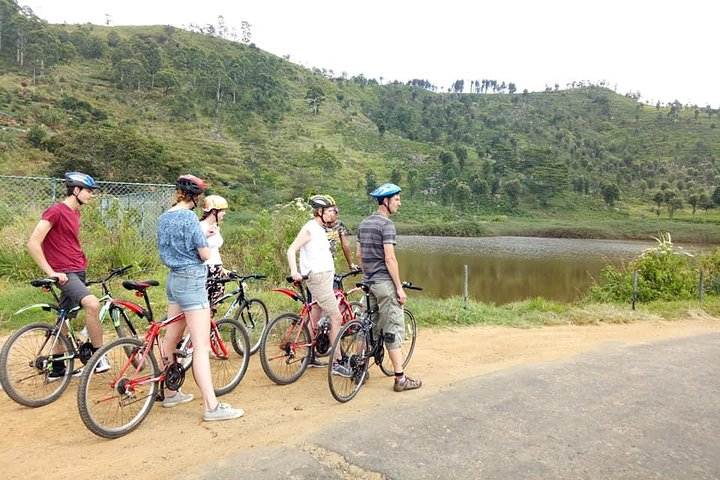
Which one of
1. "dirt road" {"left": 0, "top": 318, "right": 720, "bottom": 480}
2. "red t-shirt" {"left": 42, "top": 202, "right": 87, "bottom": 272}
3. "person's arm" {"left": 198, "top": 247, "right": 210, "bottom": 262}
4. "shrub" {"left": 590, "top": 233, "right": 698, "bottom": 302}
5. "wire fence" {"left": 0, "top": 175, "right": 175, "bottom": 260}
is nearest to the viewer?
"dirt road" {"left": 0, "top": 318, "right": 720, "bottom": 480}

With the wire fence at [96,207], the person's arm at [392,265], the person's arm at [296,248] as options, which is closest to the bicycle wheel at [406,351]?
the person's arm at [392,265]

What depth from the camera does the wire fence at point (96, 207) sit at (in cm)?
873

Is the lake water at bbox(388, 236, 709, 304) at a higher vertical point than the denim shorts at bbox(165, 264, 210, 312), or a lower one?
lower

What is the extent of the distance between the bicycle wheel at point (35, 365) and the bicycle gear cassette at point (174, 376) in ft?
3.21

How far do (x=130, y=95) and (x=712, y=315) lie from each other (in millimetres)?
76589

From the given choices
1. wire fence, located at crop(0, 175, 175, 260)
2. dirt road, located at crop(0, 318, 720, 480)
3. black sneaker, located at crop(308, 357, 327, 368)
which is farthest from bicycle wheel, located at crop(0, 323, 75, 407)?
wire fence, located at crop(0, 175, 175, 260)

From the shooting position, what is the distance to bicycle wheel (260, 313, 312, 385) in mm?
4191

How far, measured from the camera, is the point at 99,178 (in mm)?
30016

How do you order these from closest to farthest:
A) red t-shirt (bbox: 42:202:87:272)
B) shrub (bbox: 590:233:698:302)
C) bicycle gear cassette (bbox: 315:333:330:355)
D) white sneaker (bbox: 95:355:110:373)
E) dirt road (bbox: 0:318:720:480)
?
dirt road (bbox: 0:318:720:480) < white sneaker (bbox: 95:355:110:373) < red t-shirt (bbox: 42:202:87:272) < bicycle gear cassette (bbox: 315:333:330:355) < shrub (bbox: 590:233:698:302)

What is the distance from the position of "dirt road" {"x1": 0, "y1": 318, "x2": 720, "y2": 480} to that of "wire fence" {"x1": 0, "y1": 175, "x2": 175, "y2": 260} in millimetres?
5446

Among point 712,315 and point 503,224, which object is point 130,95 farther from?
point 712,315

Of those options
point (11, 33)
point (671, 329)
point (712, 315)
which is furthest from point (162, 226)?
point (11, 33)

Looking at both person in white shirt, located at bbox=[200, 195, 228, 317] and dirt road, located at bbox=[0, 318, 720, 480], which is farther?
person in white shirt, located at bbox=[200, 195, 228, 317]

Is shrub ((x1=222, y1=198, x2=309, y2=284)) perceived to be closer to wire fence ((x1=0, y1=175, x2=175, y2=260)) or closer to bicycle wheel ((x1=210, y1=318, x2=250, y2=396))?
wire fence ((x1=0, y1=175, x2=175, y2=260))
